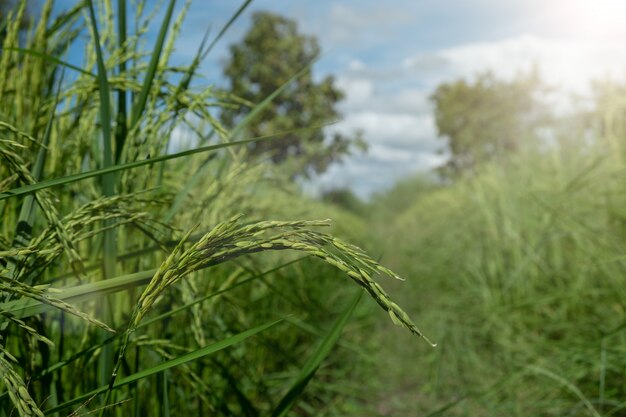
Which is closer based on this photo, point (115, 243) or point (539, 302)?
point (115, 243)

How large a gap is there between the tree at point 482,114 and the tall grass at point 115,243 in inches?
821

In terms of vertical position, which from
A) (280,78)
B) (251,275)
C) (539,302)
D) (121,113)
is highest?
(280,78)

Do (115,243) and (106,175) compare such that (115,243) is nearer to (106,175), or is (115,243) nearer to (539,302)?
(106,175)

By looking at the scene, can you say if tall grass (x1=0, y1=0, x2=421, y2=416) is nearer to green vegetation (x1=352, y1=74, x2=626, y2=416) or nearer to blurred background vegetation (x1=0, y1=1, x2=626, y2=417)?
blurred background vegetation (x1=0, y1=1, x2=626, y2=417)

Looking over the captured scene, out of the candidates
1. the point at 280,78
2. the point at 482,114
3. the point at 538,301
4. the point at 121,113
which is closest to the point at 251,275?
the point at 121,113

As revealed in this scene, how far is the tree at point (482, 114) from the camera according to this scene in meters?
23.0

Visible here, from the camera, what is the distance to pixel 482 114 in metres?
24.3

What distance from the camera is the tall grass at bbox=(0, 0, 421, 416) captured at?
63 centimetres

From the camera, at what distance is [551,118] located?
5.53m

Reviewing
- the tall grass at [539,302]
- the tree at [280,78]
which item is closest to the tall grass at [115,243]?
the tall grass at [539,302]

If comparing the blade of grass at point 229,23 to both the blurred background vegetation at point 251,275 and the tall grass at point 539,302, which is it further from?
the tall grass at point 539,302

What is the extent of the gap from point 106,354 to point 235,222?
18.7 inches

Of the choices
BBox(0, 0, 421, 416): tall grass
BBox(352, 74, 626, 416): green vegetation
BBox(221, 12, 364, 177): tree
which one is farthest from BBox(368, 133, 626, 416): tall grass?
BBox(221, 12, 364, 177): tree

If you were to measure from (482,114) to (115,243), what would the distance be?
964 inches
